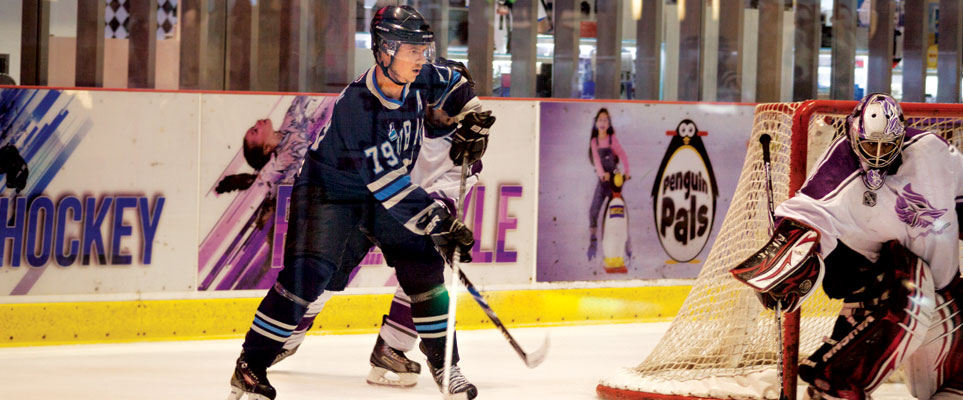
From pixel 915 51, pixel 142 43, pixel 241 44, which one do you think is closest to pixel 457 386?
pixel 241 44

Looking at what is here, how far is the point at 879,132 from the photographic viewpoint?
257 cm

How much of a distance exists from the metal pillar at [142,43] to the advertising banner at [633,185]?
1480 millimetres

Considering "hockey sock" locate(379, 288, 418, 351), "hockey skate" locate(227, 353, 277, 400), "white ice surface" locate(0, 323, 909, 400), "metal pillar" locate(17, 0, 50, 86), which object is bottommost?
"white ice surface" locate(0, 323, 909, 400)

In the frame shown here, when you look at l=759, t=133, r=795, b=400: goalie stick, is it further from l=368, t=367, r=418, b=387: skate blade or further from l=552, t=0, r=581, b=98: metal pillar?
l=552, t=0, r=581, b=98: metal pillar

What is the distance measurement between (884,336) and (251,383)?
1.53 m

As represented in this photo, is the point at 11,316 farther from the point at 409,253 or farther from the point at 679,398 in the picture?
the point at 679,398

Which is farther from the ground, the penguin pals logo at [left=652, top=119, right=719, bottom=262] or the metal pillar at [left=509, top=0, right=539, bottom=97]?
the metal pillar at [left=509, top=0, right=539, bottom=97]

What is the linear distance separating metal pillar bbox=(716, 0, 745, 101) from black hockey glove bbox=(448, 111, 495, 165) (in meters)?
2.57

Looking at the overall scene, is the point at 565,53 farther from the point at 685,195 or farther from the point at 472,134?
the point at 472,134

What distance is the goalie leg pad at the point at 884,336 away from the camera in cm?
258

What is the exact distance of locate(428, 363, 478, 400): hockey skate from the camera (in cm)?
283

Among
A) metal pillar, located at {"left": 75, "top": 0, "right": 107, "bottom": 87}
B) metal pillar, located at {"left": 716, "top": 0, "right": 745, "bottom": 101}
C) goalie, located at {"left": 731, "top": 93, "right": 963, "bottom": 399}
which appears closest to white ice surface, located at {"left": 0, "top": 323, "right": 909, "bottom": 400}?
goalie, located at {"left": 731, "top": 93, "right": 963, "bottom": 399}

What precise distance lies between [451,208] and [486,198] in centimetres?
98

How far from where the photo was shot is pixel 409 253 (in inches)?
109
